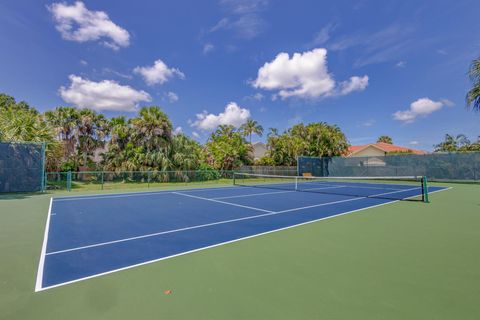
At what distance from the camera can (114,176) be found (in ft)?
67.8

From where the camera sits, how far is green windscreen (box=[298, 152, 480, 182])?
73.5 ft

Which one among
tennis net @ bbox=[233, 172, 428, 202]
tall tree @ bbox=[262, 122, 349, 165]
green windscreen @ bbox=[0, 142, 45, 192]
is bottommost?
tennis net @ bbox=[233, 172, 428, 202]

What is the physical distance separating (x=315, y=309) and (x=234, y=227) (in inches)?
154

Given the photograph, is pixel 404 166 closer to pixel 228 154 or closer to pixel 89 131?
pixel 228 154

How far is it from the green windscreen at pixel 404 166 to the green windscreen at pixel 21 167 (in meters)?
23.1

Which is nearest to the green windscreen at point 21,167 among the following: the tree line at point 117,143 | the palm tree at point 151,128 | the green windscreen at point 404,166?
the tree line at point 117,143

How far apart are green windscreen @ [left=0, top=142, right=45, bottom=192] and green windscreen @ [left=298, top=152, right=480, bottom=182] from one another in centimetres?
2306

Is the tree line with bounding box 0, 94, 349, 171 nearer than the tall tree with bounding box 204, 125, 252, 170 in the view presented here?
Yes

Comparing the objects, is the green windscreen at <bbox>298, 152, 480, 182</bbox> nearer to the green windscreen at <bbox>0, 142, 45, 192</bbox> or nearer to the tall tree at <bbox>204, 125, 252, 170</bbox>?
the tall tree at <bbox>204, 125, 252, 170</bbox>

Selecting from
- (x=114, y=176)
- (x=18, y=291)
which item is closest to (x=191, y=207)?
(x=18, y=291)

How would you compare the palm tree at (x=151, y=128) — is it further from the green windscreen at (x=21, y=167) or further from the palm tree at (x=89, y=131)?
the green windscreen at (x=21, y=167)

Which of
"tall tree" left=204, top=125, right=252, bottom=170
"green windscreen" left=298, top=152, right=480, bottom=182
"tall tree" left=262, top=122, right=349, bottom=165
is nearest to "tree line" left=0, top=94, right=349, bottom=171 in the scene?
"tall tree" left=204, top=125, right=252, bottom=170

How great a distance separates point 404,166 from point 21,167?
32.3m

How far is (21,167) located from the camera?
14.6m
